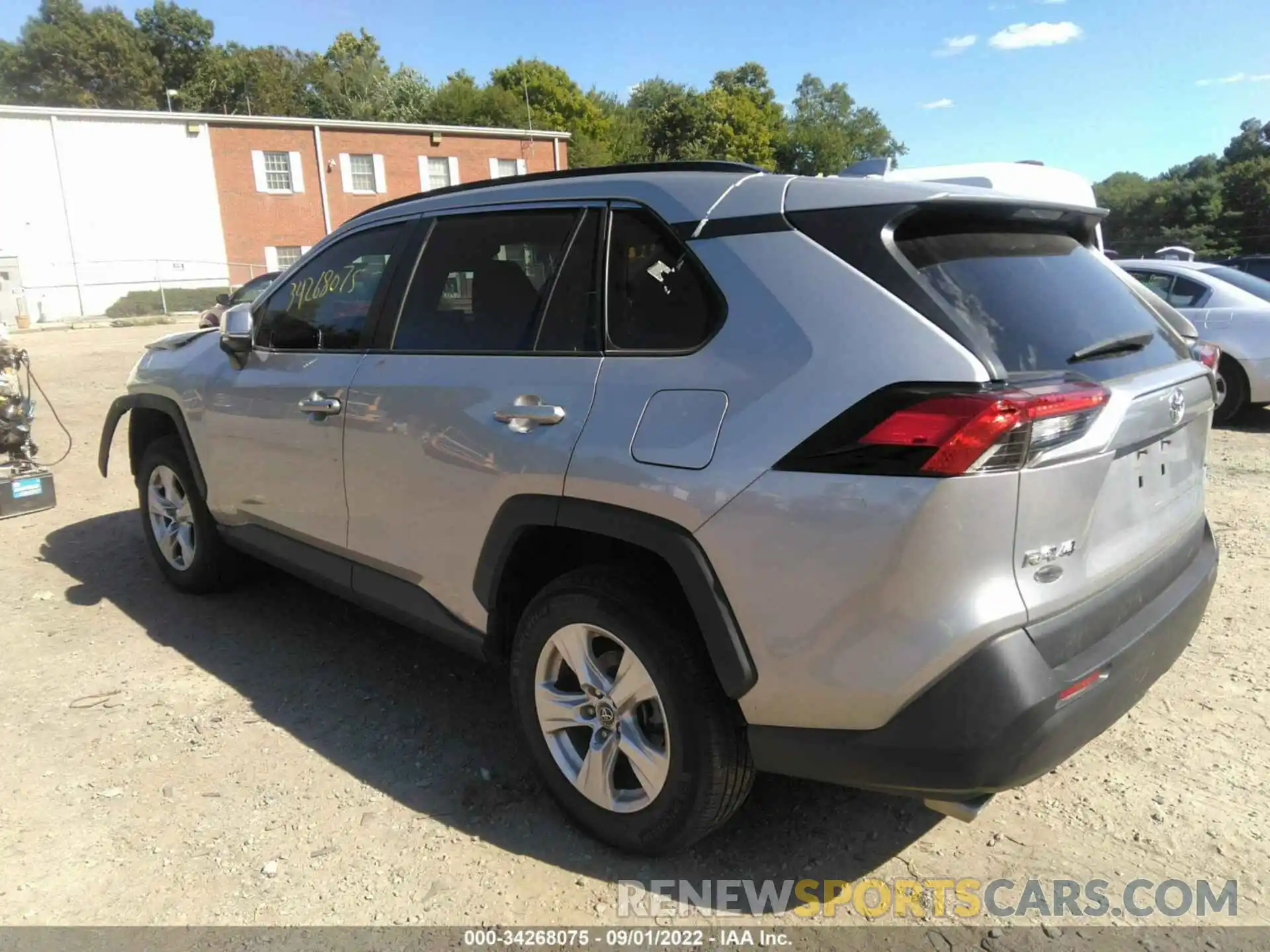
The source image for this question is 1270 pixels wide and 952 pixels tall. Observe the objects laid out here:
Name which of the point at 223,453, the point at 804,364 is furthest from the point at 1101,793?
the point at 223,453

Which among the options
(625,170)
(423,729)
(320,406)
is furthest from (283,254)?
(625,170)

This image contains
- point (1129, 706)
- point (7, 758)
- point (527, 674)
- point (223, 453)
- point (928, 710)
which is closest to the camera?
point (928, 710)

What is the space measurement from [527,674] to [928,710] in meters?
1.28

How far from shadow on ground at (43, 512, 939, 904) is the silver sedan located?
23.7ft

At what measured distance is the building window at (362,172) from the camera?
31.8m

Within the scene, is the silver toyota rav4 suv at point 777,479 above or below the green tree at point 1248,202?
below

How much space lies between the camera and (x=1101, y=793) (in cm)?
285

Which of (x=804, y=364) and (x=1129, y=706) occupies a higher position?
(x=804, y=364)

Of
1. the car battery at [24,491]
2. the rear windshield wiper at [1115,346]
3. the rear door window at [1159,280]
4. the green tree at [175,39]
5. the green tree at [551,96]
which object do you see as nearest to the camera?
the rear windshield wiper at [1115,346]

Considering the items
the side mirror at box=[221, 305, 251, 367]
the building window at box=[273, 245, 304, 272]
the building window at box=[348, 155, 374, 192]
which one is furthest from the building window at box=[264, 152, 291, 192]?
the side mirror at box=[221, 305, 251, 367]

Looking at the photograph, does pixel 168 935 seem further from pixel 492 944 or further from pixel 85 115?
pixel 85 115

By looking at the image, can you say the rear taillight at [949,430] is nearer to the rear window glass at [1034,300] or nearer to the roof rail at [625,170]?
the rear window glass at [1034,300]

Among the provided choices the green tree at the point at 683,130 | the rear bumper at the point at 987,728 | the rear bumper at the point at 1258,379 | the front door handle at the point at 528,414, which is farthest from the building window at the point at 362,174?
the rear bumper at the point at 987,728

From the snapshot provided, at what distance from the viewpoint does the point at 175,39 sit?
211 feet
